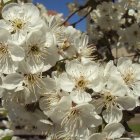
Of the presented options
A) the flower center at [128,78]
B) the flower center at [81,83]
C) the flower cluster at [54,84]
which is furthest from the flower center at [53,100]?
the flower center at [128,78]

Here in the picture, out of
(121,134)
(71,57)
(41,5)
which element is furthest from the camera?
(41,5)

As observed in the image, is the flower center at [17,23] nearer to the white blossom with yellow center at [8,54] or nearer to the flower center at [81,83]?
the white blossom with yellow center at [8,54]

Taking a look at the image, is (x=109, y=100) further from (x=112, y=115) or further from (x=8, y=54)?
(x=8, y=54)

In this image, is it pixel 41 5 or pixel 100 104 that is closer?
pixel 100 104

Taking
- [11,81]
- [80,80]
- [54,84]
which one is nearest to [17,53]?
[11,81]

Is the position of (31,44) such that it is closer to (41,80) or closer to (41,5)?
(41,80)

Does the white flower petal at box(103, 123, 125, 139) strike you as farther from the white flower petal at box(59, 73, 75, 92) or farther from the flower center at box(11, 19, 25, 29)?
the flower center at box(11, 19, 25, 29)

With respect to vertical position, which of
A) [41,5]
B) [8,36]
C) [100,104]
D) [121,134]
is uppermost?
[41,5]

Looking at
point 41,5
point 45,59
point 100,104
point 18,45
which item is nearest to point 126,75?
point 100,104

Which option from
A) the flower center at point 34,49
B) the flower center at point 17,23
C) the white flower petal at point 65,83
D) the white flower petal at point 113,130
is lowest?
the white flower petal at point 113,130
